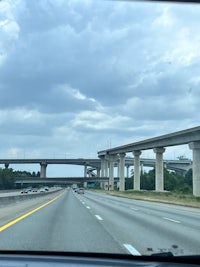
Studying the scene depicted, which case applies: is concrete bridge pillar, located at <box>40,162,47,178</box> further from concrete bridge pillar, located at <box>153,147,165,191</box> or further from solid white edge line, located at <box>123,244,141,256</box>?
solid white edge line, located at <box>123,244,141,256</box>

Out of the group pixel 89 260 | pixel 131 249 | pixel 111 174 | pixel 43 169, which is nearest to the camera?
pixel 89 260

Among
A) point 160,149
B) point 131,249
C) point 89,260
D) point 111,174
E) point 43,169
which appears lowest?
point 131,249

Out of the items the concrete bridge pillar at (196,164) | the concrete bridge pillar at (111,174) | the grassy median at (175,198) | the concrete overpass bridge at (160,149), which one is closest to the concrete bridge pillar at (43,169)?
the concrete overpass bridge at (160,149)

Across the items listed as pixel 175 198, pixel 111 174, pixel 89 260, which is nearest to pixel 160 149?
pixel 175 198

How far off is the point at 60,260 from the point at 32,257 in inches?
17.9

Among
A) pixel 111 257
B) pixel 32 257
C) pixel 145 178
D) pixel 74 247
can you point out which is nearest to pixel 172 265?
pixel 111 257

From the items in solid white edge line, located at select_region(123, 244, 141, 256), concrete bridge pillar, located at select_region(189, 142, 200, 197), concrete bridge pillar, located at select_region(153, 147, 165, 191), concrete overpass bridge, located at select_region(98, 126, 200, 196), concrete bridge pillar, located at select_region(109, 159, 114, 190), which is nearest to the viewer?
solid white edge line, located at select_region(123, 244, 141, 256)

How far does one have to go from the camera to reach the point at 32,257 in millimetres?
6270

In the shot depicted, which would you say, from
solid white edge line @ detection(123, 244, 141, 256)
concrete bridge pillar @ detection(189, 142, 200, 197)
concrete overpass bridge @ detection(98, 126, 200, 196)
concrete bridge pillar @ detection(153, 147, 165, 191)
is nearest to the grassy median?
concrete bridge pillar @ detection(189, 142, 200, 197)

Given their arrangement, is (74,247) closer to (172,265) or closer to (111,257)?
(111,257)

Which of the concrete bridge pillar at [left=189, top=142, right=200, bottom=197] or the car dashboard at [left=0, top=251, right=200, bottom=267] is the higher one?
the concrete bridge pillar at [left=189, top=142, right=200, bottom=197]

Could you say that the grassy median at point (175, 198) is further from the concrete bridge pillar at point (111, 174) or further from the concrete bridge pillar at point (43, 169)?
the concrete bridge pillar at point (43, 169)

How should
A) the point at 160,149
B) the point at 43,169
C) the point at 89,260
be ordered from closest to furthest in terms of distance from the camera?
the point at 89,260
the point at 160,149
the point at 43,169

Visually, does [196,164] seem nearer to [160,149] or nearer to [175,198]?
[175,198]
